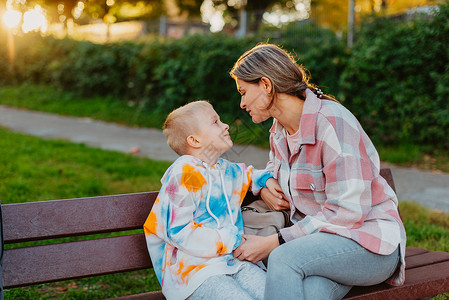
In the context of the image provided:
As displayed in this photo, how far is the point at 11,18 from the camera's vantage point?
15.0 metres

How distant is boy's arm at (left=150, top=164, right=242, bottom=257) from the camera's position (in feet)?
7.32

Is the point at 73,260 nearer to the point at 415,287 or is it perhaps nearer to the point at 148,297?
the point at 148,297

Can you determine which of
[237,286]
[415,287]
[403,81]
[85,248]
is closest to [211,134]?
[237,286]

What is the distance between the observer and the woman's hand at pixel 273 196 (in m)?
2.58

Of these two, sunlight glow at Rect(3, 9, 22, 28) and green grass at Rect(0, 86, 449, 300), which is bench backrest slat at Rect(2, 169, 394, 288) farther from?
sunlight glow at Rect(3, 9, 22, 28)

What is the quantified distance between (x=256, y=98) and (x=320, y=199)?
57 cm

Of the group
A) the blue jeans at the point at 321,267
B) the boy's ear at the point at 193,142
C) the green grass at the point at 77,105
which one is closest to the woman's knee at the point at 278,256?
the blue jeans at the point at 321,267

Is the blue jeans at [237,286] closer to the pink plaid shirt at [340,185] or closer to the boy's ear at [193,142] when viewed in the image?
the pink plaid shirt at [340,185]

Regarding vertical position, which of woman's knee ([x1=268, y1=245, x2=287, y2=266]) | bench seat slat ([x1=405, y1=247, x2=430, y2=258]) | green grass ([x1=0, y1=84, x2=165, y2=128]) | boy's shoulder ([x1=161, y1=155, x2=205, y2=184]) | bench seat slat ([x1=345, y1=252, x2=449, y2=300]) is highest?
boy's shoulder ([x1=161, y1=155, x2=205, y2=184])

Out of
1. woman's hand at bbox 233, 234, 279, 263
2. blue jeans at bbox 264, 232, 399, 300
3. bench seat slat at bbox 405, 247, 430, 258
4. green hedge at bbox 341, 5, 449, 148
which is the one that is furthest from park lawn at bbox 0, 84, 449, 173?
blue jeans at bbox 264, 232, 399, 300

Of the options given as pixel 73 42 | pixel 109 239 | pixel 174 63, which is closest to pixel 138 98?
pixel 174 63

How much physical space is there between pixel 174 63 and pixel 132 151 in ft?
10.9

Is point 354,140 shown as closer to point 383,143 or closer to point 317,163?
point 317,163

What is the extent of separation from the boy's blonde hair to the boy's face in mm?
22
